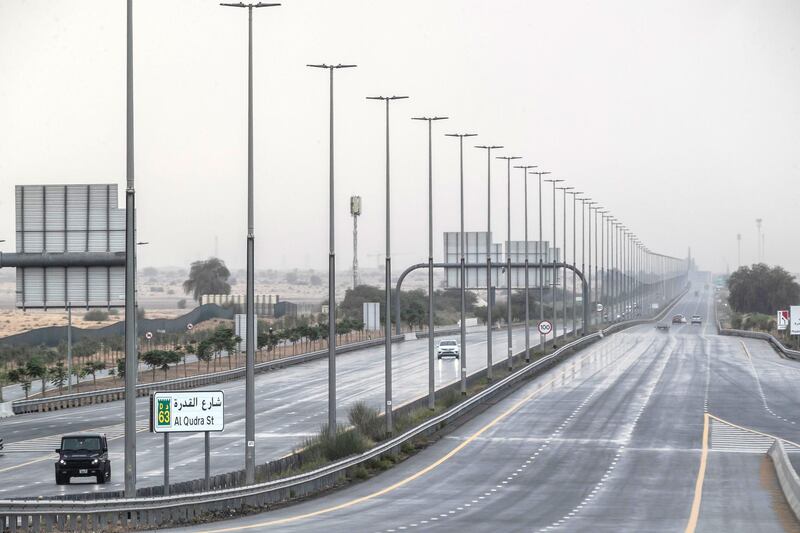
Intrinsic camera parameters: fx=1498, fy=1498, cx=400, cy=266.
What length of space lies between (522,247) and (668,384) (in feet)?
114

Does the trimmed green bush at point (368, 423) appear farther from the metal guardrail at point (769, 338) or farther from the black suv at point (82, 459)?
the metal guardrail at point (769, 338)

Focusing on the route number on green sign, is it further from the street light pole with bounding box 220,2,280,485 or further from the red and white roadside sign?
the red and white roadside sign

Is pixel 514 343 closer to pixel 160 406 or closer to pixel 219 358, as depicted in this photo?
pixel 219 358

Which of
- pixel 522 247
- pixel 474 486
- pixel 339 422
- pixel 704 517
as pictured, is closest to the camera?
pixel 704 517

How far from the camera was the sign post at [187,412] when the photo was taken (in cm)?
3850

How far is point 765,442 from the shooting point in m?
59.4

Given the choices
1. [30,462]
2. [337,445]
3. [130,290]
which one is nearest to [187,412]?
[130,290]

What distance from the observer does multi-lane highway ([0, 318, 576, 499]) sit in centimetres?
5203

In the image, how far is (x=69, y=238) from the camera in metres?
35.2

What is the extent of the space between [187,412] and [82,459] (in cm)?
1226

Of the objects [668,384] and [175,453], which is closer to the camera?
[175,453]

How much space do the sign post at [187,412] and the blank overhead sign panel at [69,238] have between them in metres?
4.39

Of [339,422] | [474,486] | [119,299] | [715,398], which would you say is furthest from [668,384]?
[119,299]

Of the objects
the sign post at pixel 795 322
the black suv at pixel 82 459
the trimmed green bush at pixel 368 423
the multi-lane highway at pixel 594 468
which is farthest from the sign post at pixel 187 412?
the sign post at pixel 795 322
